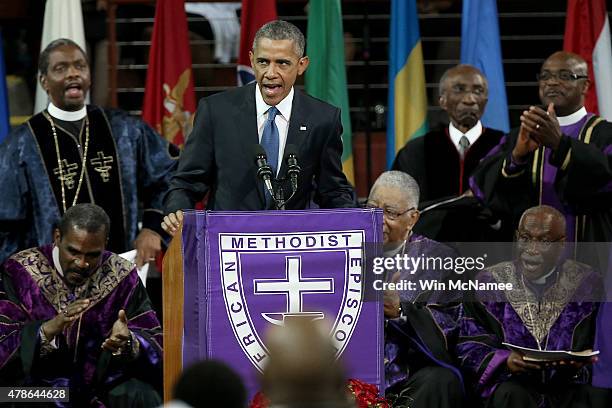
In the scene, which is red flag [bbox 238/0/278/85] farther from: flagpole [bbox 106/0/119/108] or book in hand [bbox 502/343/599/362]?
book in hand [bbox 502/343/599/362]

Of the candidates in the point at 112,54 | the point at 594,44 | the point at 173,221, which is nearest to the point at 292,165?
the point at 173,221

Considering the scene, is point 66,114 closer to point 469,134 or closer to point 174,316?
point 469,134

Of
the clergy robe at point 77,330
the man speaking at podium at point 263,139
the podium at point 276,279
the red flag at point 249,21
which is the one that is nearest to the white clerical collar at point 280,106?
the man speaking at podium at point 263,139

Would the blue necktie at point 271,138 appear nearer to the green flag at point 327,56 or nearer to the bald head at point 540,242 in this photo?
the bald head at point 540,242

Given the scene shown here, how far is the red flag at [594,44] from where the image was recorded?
31.8 ft

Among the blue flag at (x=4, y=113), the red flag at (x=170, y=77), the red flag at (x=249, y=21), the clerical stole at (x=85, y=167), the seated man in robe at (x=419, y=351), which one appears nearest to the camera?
the seated man in robe at (x=419, y=351)

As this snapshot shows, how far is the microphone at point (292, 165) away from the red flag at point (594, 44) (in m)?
4.27

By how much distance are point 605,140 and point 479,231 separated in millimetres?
906

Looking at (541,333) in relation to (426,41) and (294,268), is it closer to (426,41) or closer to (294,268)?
(294,268)

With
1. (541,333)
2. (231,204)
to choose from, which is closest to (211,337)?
(231,204)

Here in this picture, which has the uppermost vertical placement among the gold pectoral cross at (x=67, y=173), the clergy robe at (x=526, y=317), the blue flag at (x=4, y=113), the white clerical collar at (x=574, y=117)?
the blue flag at (x=4, y=113)

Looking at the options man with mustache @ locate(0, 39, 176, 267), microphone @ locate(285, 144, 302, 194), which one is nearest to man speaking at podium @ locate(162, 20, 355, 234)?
microphone @ locate(285, 144, 302, 194)

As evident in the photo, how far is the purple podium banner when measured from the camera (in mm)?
5750

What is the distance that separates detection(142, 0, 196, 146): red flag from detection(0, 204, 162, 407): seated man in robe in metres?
2.57
